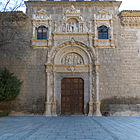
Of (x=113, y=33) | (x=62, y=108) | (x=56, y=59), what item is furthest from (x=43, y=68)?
(x=113, y=33)

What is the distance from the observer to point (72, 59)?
1170 cm

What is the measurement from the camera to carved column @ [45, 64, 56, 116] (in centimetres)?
1084

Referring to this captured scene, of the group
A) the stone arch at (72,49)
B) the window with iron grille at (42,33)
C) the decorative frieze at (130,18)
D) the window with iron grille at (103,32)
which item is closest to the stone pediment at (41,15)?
the window with iron grille at (42,33)

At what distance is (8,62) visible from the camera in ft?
37.9

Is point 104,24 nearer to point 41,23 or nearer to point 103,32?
point 103,32

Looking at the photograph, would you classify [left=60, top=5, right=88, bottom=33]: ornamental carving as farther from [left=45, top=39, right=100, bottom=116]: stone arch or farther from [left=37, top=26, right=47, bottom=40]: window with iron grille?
[left=37, top=26, right=47, bottom=40]: window with iron grille

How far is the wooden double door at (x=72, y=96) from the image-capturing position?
36.5ft

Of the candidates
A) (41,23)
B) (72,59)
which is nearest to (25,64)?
(41,23)

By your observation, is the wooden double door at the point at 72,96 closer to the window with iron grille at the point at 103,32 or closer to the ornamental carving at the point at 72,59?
the ornamental carving at the point at 72,59

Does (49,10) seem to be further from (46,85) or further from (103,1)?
(46,85)

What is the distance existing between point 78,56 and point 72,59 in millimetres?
478

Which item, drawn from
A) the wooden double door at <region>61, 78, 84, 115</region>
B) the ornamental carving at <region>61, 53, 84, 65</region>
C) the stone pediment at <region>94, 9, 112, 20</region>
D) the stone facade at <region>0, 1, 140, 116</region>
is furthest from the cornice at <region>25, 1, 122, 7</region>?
the wooden double door at <region>61, 78, 84, 115</region>

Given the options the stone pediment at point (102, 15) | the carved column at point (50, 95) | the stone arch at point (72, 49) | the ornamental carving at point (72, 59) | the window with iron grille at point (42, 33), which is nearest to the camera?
the carved column at point (50, 95)

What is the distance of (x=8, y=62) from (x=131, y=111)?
8.64m
